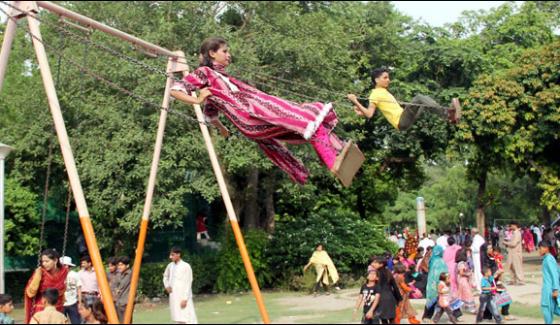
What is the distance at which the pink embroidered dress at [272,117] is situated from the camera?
7.04 metres

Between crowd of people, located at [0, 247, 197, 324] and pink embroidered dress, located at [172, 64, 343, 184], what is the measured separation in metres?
2.44

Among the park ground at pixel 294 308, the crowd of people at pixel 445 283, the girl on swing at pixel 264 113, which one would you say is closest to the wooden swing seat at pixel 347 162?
the girl on swing at pixel 264 113

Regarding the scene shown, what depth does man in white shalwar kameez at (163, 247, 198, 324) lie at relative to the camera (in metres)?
9.35

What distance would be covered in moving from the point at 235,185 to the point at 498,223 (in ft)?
90.3

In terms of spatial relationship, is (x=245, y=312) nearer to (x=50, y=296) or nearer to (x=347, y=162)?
(x=50, y=296)

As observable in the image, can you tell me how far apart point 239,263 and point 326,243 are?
2.18 meters

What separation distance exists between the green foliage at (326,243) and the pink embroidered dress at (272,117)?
9944 millimetres

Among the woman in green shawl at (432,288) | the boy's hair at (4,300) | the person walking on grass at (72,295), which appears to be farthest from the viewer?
the woman in green shawl at (432,288)

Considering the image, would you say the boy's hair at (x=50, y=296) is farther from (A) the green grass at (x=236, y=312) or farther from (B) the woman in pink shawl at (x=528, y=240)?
(B) the woman in pink shawl at (x=528, y=240)

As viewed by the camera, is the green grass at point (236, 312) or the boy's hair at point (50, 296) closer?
the boy's hair at point (50, 296)

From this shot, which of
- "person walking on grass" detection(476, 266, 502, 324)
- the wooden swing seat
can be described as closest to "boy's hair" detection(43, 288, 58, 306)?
the wooden swing seat

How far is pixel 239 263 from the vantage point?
17.8 m

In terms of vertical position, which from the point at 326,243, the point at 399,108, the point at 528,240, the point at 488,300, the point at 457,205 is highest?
the point at 457,205

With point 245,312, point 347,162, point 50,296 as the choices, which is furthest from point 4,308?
point 245,312
